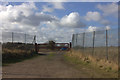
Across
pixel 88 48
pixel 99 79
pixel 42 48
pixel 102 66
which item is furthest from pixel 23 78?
pixel 42 48

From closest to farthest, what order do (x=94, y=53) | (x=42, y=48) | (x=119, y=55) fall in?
(x=119, y=55), (x=94, y=53), (x=42, y=48)

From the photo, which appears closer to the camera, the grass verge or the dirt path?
the dirt path

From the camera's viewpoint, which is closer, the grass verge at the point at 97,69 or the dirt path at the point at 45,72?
the dirt path at the point at 45,72

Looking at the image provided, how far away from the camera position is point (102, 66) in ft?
38.9

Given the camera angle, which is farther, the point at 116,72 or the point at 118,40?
the point at 118,40

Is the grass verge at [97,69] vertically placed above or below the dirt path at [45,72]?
above

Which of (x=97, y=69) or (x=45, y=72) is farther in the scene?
(x=97, y=69)

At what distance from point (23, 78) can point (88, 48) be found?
10.3 meters

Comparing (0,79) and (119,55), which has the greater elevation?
(119,55)

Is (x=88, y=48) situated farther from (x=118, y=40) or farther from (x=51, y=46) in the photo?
(x=51, y=46)

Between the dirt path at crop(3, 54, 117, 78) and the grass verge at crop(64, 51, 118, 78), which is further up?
the grass verge at crop(64, 51, 118, 78)

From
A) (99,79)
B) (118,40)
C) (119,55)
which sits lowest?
(99,79)

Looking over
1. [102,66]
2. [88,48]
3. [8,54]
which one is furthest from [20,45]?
[102,66]

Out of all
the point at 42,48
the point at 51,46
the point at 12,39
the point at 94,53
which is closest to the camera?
the point at 94,53
